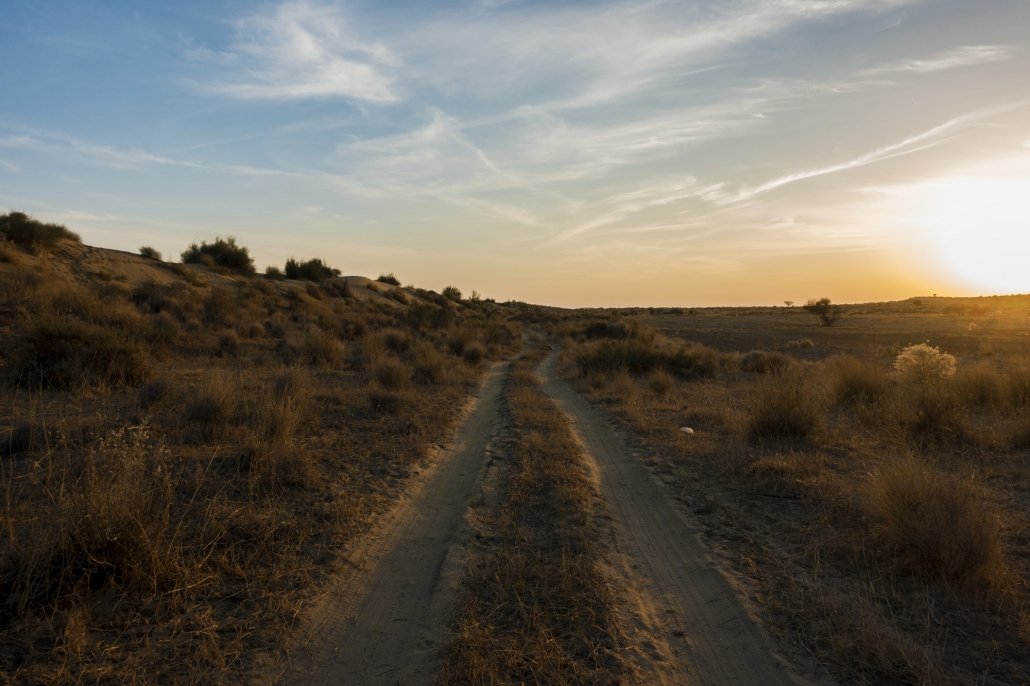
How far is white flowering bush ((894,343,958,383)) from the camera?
12234 mm

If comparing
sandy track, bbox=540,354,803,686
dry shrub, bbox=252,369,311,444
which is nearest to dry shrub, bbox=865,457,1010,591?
sandy track, bbox=540,354,803,686

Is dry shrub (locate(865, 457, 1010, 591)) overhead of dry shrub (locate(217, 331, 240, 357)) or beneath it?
beneath

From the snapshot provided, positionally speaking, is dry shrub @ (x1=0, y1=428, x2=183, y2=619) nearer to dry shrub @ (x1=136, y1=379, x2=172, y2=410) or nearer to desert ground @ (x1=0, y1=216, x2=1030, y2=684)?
desert ground @ (x1=0, y1=216, x2=1030, y2=684)

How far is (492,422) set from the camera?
12.2 meters

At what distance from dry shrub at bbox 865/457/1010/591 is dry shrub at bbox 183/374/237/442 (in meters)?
8.14

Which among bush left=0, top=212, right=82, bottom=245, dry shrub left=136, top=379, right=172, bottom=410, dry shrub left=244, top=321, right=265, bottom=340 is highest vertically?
bush left=0, top=212, right=82, bottom=245

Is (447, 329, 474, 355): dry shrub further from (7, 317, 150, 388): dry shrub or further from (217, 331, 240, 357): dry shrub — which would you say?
(7, 317, 150, 388): dry shrub

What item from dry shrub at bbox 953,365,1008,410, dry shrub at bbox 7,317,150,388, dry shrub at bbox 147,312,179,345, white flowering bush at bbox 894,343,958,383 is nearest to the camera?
dry shrub at bbox 7,317,150,388

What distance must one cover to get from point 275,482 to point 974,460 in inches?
378

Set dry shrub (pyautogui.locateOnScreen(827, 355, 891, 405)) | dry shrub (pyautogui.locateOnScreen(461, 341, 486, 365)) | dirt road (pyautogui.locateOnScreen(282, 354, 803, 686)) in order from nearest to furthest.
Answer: dirt road (pyautogui.locateOnScreen(282, 354, 803, 686)), dry shrub (pyautogui.locateOnScreen(827, 355, 891, 405)), dry shrub (pyautogui.locateOnScreen(461, 341, 486, 365))

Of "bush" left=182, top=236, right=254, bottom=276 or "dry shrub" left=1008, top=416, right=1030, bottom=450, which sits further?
"bush" left=182, top=236, right=254, bottom=276

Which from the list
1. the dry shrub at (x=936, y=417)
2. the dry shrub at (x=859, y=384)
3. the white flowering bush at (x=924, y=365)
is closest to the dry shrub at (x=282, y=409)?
the dry shrub at (x=936, y=417)

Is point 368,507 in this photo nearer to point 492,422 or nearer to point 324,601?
point 324,601

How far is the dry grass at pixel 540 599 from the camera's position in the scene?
371 cm
